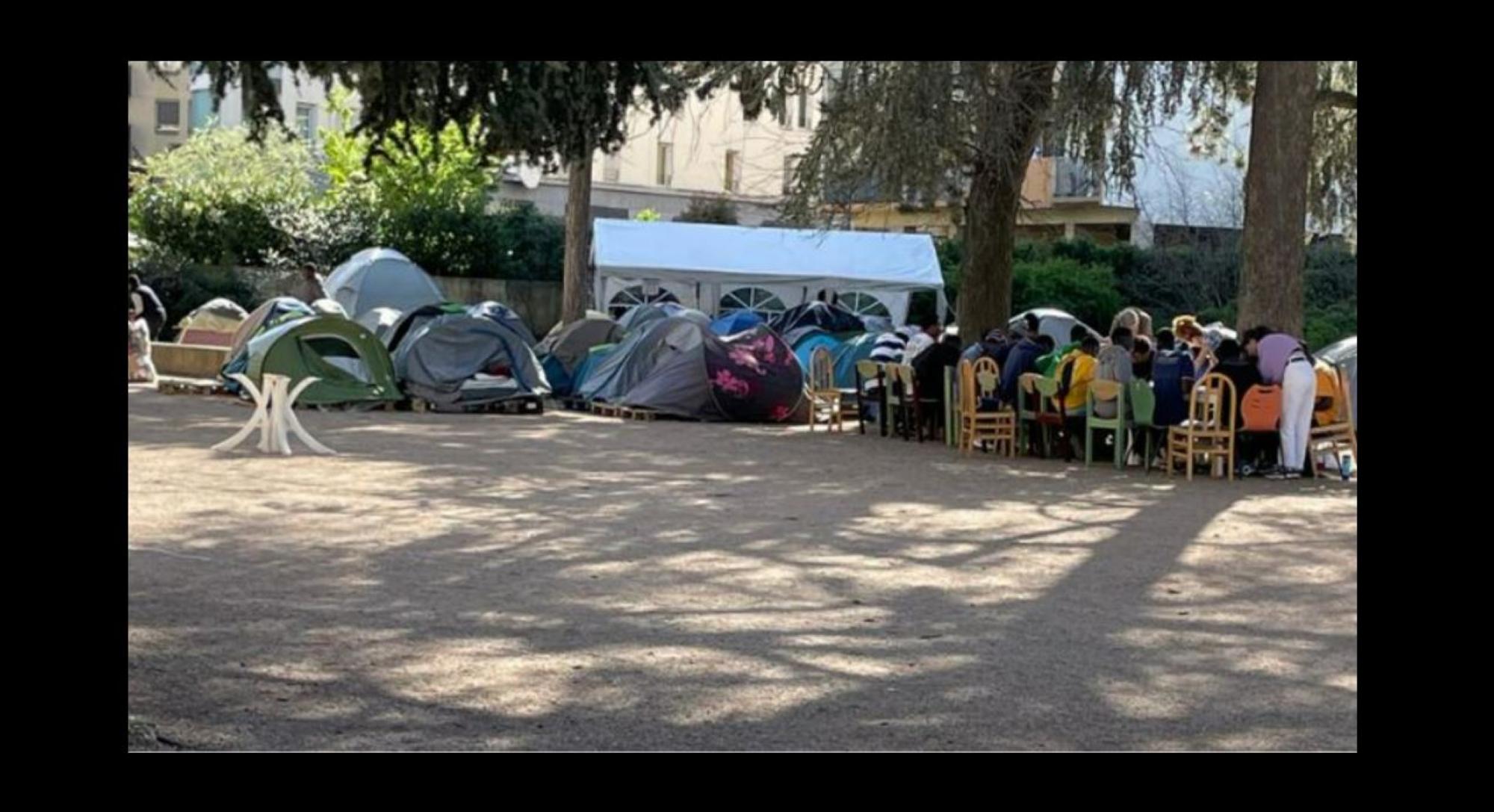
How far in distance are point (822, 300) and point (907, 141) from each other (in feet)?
63.1

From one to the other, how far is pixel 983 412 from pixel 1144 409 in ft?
8.22

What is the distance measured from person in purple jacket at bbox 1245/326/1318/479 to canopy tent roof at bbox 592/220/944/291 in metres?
21.3

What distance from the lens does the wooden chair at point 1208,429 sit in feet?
61.5

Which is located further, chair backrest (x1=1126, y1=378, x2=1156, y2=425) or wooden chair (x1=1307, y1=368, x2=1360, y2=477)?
wooden chair (x1=1307, y1=368, x2=1360, y2=477)

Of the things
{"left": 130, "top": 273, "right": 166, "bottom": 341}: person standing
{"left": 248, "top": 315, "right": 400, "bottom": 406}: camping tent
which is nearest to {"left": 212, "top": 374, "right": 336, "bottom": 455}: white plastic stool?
{"left": 248, "top": 315, "right": 400, "bottom": 406}: camping tent

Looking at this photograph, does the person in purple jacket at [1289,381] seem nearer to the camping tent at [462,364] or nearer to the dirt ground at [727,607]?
the dirt ground at [727,607]

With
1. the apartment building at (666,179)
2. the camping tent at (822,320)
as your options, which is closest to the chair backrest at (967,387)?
the camping tent at (822,320)

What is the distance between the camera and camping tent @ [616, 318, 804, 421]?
26125mm

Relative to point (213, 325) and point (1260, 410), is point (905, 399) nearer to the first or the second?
point (1260, 410)

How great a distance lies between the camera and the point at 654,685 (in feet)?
27.6

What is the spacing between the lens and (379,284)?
127 feet

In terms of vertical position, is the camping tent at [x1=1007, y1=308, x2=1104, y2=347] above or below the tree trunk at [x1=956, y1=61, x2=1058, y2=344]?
below

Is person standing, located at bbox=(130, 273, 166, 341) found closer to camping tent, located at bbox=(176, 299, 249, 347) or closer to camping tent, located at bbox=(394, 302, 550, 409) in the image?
camping tent, located at bbox=(176, 299, 249, 347)

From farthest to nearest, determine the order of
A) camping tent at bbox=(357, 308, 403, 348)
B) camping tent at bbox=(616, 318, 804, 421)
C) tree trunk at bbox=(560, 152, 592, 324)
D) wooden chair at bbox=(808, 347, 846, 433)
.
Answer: tree trunk at bbox=(560, 152, 592, 324)
camping tent at bbox=(357, 308, 403, 348)
camping tent at bbox=(616, 318, 804, 421)
wooden chair at bbox=(808, 347, 846, 433)
